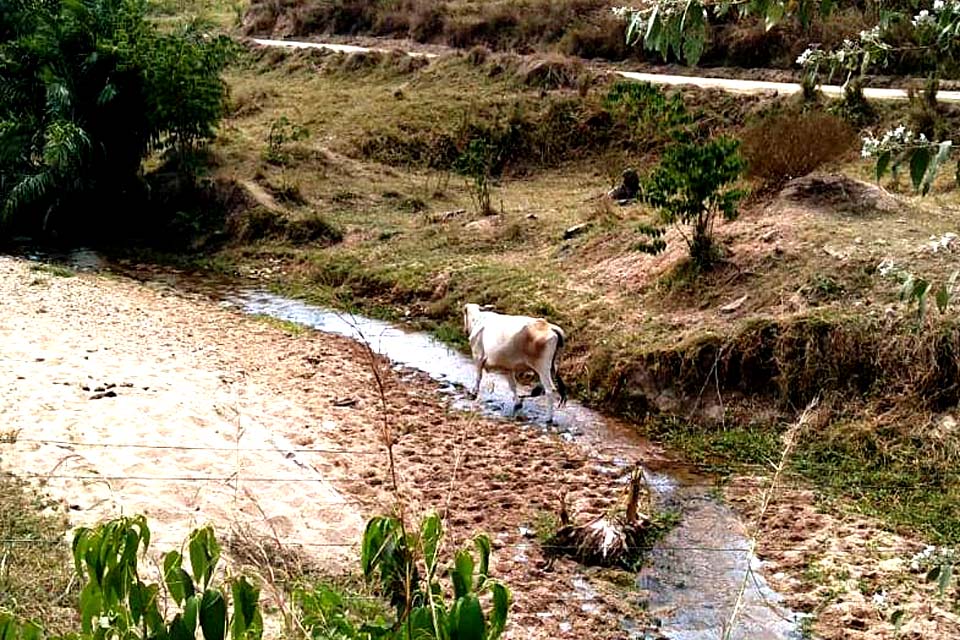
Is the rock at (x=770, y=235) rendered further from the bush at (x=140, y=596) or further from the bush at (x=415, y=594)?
the bush at (x=140, y=596)

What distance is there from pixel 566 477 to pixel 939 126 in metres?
10.7

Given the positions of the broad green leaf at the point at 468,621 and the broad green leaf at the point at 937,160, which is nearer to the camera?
the broad green leaf at the point at 468,621

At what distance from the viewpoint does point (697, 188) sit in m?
10.8

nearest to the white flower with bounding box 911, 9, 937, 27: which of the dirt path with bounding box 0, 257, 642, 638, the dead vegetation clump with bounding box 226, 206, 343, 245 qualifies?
the dirt path with bounding box 0, 257, 642, 638

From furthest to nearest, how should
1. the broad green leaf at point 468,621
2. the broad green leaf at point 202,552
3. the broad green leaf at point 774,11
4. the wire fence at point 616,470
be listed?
the wire fence at point 616,470, the broad green leaf at point 774,11, the broad green leaf at point 202,552, the broad green leaf at point 468,621

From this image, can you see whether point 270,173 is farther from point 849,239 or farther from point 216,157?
point 849,239

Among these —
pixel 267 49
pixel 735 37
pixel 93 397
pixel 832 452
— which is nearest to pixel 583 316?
pixel 832 452

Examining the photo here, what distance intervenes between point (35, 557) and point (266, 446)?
108 inches

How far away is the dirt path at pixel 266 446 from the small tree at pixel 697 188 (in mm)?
3160

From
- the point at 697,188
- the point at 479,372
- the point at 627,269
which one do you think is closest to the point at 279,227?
the point at 627,269

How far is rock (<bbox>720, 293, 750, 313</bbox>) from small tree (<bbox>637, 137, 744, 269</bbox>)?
32.2 inches

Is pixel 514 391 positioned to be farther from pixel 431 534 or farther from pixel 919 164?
pixel 919 164

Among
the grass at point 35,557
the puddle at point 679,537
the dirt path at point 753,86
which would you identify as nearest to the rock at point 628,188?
the dirt path at point 753,86

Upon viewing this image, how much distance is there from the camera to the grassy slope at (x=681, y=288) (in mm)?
8438
